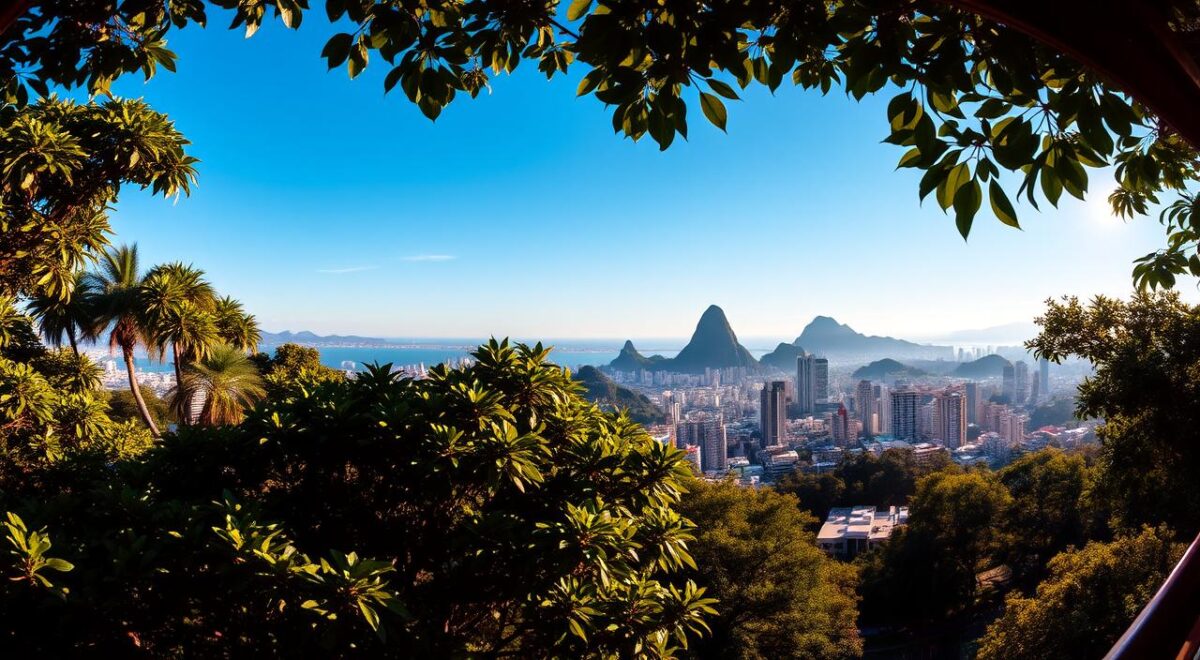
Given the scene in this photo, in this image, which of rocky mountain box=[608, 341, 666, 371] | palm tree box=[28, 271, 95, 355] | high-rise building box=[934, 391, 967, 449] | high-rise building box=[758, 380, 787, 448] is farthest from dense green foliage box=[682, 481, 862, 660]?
rocky mountain box=[608, 341, 666, 371]

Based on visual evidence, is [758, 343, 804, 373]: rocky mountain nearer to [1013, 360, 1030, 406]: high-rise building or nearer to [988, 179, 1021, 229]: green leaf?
[1013, 360, 1030, 406]: high-rise building

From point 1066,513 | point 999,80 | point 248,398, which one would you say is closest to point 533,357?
point 999,80

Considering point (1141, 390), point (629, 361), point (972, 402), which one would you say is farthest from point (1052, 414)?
point (629, 361)

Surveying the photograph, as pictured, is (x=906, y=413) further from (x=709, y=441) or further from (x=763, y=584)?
(x=763, y=584)

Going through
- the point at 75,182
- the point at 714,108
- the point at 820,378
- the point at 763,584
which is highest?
the point at 75,182

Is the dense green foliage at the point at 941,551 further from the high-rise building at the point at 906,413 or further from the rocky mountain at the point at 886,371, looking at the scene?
the rocky mountain at the point at 886,371

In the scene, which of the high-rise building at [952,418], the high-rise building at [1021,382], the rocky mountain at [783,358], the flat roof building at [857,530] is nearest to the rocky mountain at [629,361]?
the rocky mountain at [783,358]
